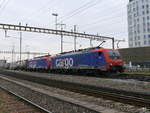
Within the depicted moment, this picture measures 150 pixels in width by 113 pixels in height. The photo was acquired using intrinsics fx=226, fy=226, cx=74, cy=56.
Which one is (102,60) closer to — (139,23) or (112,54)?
(112,54)

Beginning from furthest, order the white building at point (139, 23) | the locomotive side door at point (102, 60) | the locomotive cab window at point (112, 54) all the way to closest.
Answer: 1. the white building at point (139, 23)
2. the locomotive cab window at point (112, 54)
3. the locomotive side door at point (102, 60)

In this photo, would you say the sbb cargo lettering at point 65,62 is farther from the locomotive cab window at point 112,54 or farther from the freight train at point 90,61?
the locomotive cab window at point 112,54

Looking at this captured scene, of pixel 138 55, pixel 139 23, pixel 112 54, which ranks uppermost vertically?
pixel 139 23

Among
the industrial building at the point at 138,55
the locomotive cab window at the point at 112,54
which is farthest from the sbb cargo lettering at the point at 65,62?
the industrial building at the point at 138,55

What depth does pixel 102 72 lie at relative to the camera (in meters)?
24.7

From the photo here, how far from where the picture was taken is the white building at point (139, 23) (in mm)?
92875

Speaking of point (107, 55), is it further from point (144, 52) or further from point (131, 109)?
point (144, 52)

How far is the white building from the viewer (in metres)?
92.9

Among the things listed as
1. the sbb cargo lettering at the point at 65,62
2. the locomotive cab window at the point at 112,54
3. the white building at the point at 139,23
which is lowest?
the sbb cargo lettering at the point at 65,62

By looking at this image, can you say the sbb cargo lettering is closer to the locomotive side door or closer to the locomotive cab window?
the locomotive side door

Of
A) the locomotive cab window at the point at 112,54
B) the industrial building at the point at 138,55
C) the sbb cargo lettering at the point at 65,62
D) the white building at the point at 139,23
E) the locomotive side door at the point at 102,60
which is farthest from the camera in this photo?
the white building at the point at 139,23

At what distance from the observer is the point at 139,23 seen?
317 feet

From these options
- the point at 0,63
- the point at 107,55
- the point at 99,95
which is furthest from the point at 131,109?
the point at 0,63

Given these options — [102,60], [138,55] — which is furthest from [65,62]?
[138,55]
